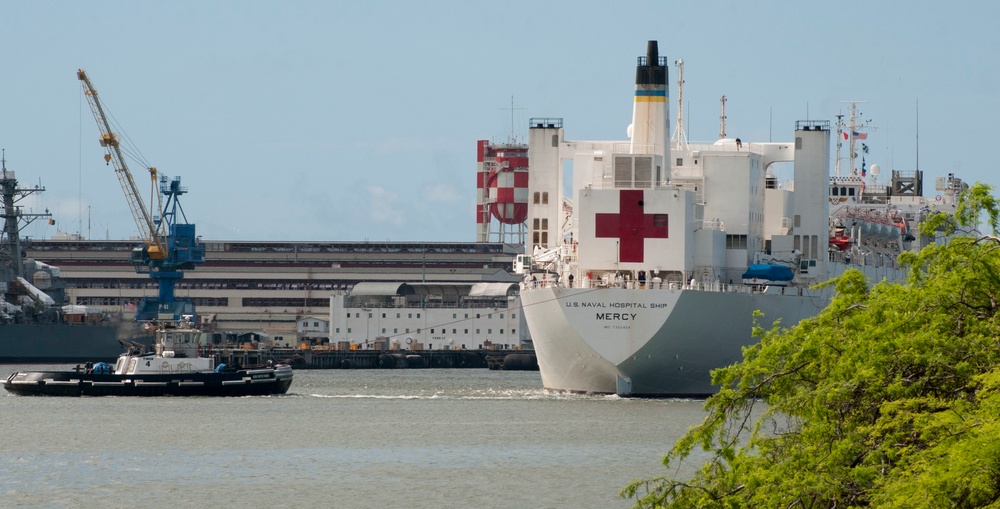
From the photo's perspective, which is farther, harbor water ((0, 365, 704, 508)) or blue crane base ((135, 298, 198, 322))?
blue crane base ((135, 298, 198, 322))

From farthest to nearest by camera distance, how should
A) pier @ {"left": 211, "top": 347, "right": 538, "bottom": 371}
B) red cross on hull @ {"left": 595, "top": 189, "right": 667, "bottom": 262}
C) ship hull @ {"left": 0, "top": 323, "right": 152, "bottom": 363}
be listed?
ship hull @ {"left": 0, "top": 323, "right": 152, "bottom": 363}, pier @ {"left": 211, "top": 347, "right": 538, "bottom": 371}, red cross on hull @ {"left": 595, "top": 189, "right": 667, "bottom": 262}

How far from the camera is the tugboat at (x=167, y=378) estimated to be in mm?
62062

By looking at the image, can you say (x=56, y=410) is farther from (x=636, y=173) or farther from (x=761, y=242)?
(x=761, y=242)

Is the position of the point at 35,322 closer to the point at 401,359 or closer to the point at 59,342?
the point at 59,342

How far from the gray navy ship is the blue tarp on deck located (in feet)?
212

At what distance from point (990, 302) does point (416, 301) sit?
341ft

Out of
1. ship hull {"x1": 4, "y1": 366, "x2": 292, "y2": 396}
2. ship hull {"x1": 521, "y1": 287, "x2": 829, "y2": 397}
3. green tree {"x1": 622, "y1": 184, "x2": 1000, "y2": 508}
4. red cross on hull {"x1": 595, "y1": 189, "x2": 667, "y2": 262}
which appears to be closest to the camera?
green tree {"x1": 622, "y1": 184, "x2": 1000, "y2": 508}

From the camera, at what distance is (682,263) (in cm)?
5450

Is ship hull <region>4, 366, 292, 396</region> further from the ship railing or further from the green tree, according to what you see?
the green tree

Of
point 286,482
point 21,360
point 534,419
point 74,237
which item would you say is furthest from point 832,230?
point 74,237

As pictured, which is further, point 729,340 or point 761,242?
point 761,242

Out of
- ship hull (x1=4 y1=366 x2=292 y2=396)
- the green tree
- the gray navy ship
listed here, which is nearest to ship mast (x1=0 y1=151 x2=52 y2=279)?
the gray navy ship

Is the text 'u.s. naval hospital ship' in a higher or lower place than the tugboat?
higher

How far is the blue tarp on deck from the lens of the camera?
58156mm
